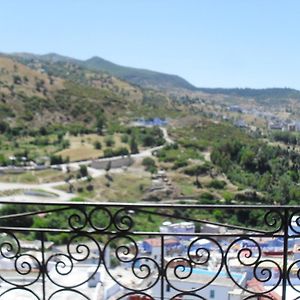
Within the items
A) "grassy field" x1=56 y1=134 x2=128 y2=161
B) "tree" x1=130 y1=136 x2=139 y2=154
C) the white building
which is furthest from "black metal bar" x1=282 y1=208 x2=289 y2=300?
"tree" x1=130 y1=136 x2=139 y2=154

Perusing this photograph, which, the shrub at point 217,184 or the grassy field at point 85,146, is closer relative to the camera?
the shrub at point 217,184

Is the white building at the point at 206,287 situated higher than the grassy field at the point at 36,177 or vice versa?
the white building at the point at 206,287

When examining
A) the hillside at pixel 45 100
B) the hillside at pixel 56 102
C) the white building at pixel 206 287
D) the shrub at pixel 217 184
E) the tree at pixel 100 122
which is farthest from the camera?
the hillside at pixel 56 102

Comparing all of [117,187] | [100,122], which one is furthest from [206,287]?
[100,122]

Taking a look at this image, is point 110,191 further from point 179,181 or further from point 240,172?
point 240,172

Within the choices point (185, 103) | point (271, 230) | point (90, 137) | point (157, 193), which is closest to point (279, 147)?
point (271, 230)

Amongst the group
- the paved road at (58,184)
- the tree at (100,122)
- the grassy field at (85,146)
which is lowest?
the paved road at (58,184)

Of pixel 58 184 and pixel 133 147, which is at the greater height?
pixel 133 147

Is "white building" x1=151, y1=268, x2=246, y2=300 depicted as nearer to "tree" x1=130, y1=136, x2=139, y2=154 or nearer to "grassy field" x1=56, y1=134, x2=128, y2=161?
"grassy field" x1=56, y1=134, x2=128, y2=161

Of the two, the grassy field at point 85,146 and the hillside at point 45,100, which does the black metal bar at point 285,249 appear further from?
the hillside at point 45,100

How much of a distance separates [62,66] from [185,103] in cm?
3581

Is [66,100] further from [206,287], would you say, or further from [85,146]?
[206,287]

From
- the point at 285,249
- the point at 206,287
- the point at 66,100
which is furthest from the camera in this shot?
the point at 66,100

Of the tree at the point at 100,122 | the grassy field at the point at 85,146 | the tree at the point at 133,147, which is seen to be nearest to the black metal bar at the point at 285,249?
the grassy field at the point at 85,146
